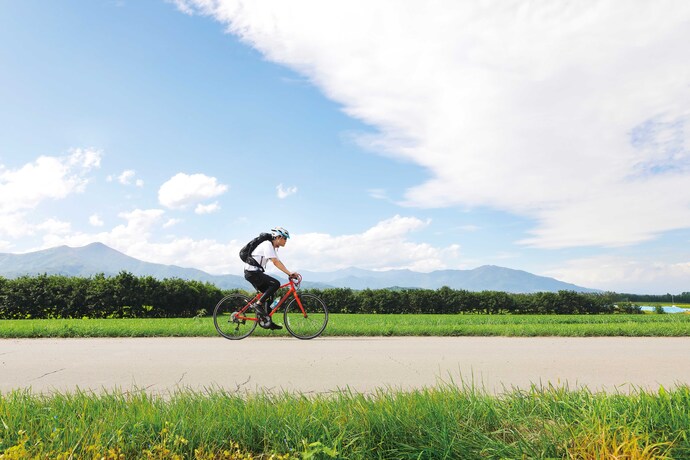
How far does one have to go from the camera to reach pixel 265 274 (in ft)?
33.9

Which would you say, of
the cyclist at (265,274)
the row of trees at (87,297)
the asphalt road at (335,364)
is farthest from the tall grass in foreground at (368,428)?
the row of trees at (87,297)

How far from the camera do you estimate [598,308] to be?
32.2 m

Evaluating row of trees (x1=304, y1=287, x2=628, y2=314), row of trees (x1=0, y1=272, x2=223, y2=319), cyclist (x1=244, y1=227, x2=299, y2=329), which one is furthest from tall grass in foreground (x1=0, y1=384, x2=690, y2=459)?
row of trees (x1=304, y1=287, x2=628, y2=314)

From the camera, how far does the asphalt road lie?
18.7 ft

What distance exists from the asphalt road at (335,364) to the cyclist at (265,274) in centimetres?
73

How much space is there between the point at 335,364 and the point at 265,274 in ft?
12.8

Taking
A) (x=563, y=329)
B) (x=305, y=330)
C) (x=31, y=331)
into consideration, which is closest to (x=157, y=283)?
(x=31, y=331)

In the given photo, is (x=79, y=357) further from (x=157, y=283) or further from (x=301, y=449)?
(x=157, y=283)

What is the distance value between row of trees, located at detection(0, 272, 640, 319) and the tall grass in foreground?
36.0 ft

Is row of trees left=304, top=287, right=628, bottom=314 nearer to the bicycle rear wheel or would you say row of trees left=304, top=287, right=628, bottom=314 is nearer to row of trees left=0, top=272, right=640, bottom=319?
row of trees left=0, top=272, right=640, bottom=319

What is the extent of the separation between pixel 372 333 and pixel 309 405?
7548 mm

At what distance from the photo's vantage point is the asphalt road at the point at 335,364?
5695 mm

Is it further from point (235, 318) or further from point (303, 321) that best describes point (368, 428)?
point (235, 318)

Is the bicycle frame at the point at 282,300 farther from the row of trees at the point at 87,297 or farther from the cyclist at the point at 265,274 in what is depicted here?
the row of trees at the point at 87,297
